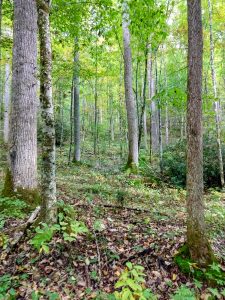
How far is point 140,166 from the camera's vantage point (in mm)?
10719

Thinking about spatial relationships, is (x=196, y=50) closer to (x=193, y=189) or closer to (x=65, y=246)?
(x=193, y=189)

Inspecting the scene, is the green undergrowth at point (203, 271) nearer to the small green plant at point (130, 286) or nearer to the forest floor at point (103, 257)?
the forest floor at point (103, 257)

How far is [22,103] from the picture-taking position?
15.5 ft

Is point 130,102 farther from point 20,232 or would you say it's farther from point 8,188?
point 20,232

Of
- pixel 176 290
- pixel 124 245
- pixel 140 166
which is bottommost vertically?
pixel 176 290

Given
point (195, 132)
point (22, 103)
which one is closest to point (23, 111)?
point (22, 103)

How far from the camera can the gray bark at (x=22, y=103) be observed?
185 inches

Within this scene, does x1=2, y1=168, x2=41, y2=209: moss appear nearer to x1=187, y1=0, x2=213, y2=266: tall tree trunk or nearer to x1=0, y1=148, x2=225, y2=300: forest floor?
x1=0, y1=148, x2=225, y2=300: forest floor

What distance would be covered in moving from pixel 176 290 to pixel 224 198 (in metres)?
5.11

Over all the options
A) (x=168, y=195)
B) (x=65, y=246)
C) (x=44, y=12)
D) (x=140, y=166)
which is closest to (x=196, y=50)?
(x=44, y=12)

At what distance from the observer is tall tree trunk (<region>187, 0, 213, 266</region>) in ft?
10.1

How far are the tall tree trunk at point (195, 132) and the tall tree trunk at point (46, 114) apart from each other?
189 centimetres

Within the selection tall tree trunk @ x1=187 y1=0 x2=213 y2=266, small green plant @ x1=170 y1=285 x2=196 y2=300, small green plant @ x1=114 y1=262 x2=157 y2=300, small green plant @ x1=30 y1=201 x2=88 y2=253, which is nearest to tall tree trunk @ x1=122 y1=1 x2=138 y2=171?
small green plant @ x1=30 y1=201 x2=88 y2=253

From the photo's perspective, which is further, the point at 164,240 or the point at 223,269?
the point at 164,240
